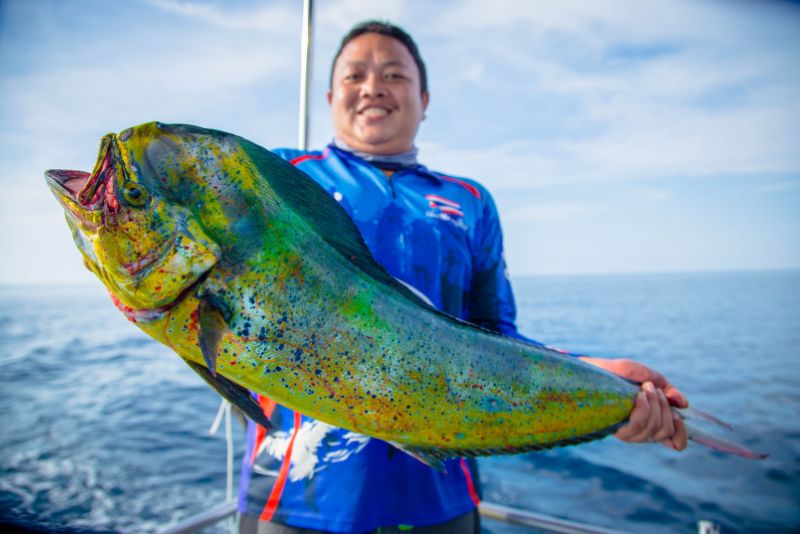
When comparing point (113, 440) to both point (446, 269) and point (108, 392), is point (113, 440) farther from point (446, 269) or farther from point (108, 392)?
point (446, 269)

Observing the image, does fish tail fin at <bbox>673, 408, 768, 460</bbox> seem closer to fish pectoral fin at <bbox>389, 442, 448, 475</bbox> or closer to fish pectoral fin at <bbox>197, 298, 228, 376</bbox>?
fish pectoral fin at <bbox>389, 442, 448, 475</bbox>

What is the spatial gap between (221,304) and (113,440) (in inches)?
471

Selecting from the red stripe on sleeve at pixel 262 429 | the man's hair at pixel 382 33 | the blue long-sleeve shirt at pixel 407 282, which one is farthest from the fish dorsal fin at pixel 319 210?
the man's hair at pixel 382 33

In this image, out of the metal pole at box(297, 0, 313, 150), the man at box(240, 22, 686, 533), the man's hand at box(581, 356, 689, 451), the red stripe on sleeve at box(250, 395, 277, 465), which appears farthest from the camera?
the metal pole at box(297, 0, 313, 150)

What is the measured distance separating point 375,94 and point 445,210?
2.75 ft

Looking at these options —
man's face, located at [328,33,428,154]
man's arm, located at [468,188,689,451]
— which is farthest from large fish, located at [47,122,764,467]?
man's face, located at [328,33,428,154]

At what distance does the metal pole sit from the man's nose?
1.24 m

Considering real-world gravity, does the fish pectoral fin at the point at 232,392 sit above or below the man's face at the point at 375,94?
below

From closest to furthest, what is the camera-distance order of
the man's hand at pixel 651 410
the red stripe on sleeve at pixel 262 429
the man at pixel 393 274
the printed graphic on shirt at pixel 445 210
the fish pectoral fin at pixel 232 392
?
the fish pectoral fin at pixel 232 392 → the man's hand at pixel 651 410 → the man at pixel 393 274 → the red stripe on sleeve at pixel 262 429 → the printed graphic on shirt at pixel 445 210

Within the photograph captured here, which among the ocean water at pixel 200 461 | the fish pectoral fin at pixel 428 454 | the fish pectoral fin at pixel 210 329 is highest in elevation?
the fish pectoral fin at pixel 210 329

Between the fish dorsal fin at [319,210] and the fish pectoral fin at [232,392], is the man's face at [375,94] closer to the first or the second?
the fish dorsal fin at [319,210]

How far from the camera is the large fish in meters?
1.22

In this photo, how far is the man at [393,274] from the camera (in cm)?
198

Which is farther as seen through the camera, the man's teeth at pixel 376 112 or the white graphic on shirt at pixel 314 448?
the man's teeth at pixel 376 112
